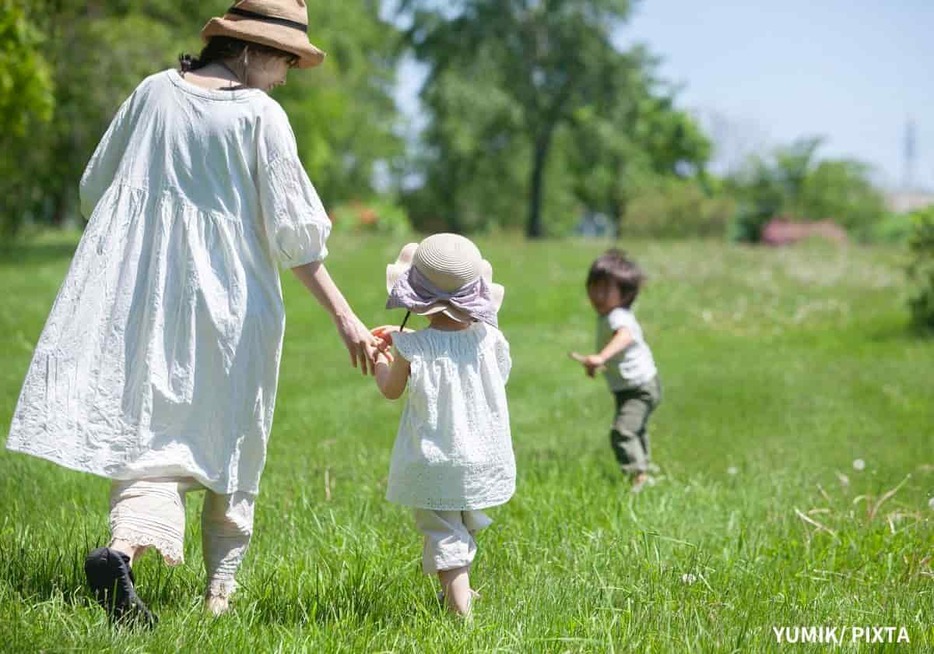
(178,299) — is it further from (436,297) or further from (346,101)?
(346,101)

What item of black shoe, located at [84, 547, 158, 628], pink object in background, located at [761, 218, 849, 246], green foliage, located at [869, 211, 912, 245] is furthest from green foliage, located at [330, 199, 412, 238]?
black shoe, located at [84, 547, 158, 628]

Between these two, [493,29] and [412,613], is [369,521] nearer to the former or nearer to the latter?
[412,613]

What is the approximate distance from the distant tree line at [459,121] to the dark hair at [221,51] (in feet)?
28.5

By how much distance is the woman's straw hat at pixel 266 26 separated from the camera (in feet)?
12.6

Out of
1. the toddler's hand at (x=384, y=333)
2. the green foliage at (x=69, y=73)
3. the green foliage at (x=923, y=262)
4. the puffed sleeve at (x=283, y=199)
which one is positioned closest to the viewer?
the puffed sleeve at (x=283, y=199)

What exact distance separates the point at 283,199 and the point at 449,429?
0.95 m

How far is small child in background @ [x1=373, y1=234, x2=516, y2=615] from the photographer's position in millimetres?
3873

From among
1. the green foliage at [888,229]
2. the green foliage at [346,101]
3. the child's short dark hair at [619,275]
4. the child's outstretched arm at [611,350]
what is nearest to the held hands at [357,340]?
the child's outstretched arm at [611,350]

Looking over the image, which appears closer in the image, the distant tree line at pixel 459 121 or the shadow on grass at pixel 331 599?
the shadow on grass at pixel 331 599

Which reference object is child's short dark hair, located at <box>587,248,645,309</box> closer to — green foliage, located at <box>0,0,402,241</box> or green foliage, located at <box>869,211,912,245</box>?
green foliage, located at <box>0,0,402,241</box>

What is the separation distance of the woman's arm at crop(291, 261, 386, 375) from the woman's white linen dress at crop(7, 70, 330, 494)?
8 centimetres

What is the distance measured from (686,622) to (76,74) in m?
20.1

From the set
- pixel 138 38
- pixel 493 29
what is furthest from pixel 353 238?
pixel 493 29

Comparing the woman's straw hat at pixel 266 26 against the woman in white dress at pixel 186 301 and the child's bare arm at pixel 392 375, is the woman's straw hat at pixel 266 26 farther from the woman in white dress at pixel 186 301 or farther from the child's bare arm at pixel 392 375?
the child's bare arm at pixel 392 375
